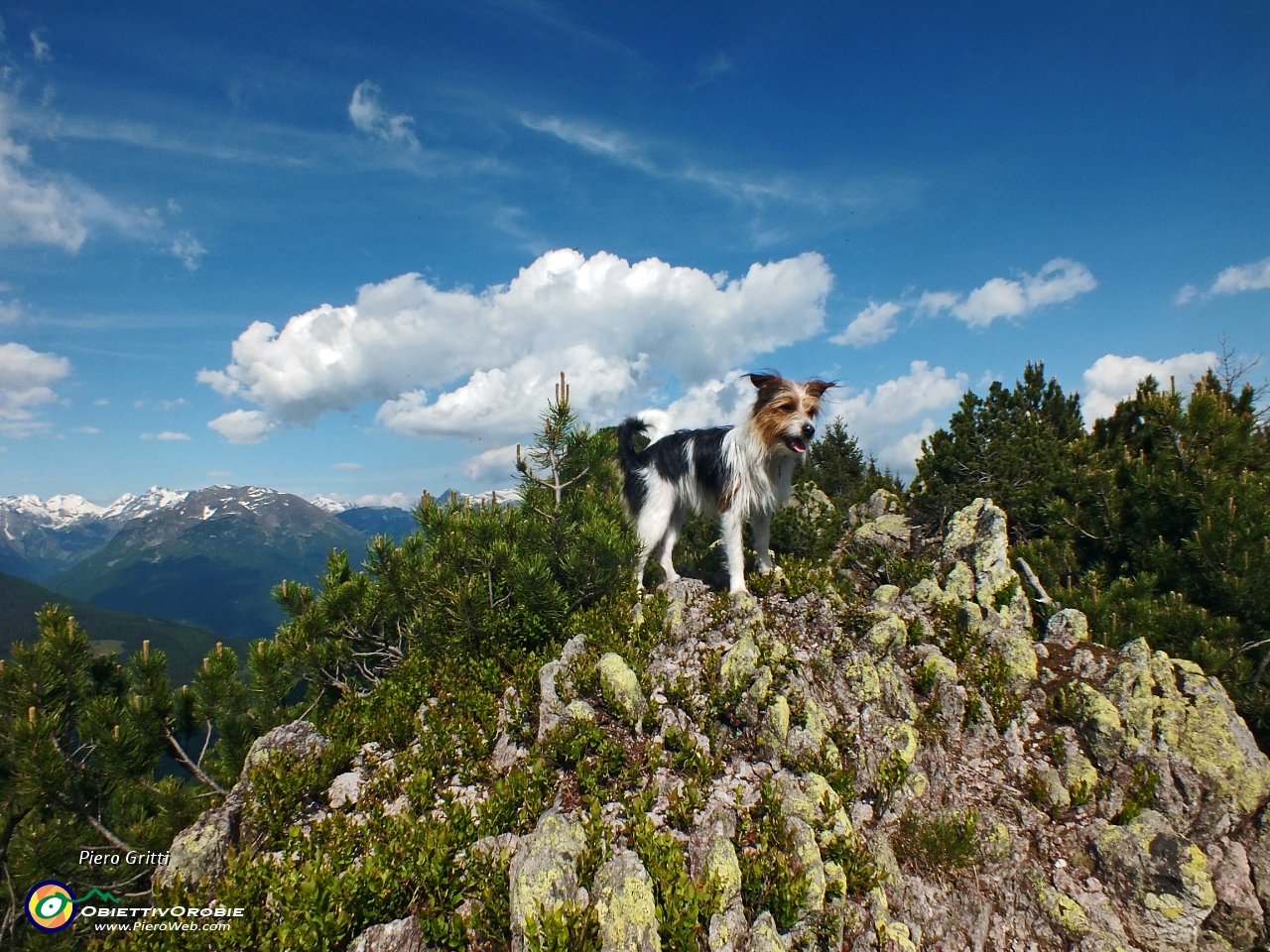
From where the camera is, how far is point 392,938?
9.48 feet

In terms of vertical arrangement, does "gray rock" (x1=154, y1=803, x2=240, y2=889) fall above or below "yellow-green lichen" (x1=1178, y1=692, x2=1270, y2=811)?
above

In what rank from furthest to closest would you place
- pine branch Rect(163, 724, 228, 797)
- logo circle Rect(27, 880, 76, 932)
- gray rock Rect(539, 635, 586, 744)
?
pine branch Rect(163, 724, 228, 797) < gray rock Rect(539, 635, 586, 744) < logo circle Rect(27, 880, 76, 932)

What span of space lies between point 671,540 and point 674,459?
3.69 feet

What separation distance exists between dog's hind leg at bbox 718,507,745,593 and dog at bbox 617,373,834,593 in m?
0.01

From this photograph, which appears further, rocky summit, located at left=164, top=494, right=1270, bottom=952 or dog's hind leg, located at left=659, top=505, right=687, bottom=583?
dog's hind leg, located at left=659, top=505, right=687, bottom=583

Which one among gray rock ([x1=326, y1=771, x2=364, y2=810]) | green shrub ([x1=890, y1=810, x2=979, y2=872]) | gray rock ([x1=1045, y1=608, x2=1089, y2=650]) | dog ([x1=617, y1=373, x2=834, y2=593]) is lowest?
green shrub ([x1=890, y1=810, x2=979, y2=872])

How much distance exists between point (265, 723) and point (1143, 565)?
10.4 m

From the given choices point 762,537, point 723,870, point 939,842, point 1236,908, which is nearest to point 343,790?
point 723,870

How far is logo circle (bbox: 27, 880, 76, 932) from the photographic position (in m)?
3.70

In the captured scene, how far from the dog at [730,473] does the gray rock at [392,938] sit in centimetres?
444

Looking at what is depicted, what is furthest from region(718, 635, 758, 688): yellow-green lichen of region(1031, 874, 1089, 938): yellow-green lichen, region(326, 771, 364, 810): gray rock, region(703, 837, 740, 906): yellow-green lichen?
region(326, 771, 364, 810): gray rock

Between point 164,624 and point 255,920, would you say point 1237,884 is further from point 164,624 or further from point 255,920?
point 164,624

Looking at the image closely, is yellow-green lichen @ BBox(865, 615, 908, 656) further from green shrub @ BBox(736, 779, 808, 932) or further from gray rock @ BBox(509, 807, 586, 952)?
gray rock @ BBox(509, 807, 586, 952)

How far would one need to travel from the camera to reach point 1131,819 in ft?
13.3
